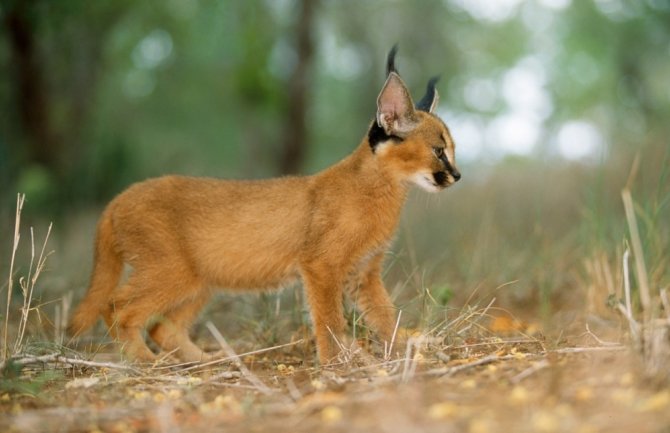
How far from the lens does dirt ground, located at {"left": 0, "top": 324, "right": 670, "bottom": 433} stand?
297cm

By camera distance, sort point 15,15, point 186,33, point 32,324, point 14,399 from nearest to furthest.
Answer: point 14,399 < point 32,324 < point 15,15 < point 186,33

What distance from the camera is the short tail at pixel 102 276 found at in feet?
18.1

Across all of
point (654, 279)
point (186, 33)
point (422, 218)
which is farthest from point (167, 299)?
point (186, 33)

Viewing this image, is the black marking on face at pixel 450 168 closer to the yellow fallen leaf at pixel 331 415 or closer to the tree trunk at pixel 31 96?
the yellow fallen leaf at pixel 331 415

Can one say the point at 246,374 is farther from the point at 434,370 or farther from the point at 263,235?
the point at 263,235

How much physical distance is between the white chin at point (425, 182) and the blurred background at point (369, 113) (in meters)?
0.76

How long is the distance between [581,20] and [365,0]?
24.9 ft

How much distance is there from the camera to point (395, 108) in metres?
5.26

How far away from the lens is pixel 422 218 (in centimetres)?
959

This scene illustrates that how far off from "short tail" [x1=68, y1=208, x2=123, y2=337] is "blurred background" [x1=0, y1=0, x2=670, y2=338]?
51.3 inches

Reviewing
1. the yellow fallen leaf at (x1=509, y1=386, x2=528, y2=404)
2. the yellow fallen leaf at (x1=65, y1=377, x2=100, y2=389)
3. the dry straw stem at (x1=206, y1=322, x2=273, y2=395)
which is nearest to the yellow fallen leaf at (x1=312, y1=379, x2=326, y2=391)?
the dry straw stem at (x1=206, y1=322, x2=273, y2=395)

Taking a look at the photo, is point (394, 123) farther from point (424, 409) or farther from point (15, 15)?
point (15, 15)

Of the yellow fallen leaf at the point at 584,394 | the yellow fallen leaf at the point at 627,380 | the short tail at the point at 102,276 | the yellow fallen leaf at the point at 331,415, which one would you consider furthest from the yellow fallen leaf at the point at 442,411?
the short tail at the point at 102,276

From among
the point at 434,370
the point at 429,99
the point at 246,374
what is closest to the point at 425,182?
the point at 429,99
